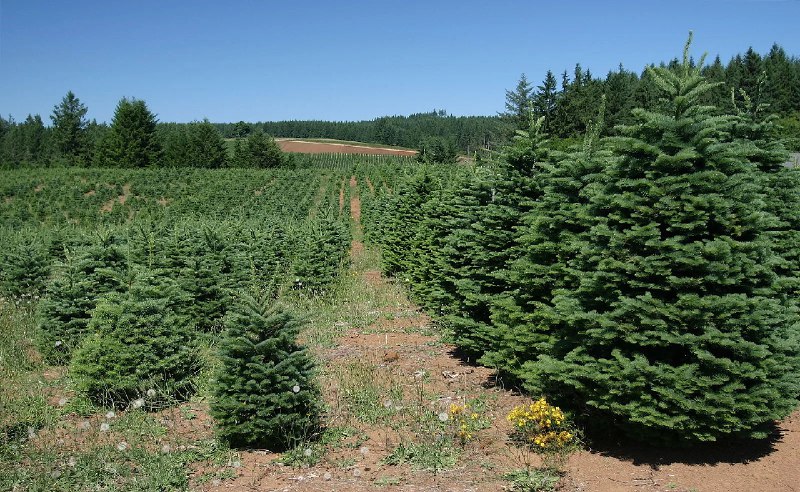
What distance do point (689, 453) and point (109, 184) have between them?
170 feet

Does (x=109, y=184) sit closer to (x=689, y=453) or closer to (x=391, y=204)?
(x=391, y=204)

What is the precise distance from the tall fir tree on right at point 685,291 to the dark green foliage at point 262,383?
2.83 m

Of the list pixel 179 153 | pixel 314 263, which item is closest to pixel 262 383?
pixel 314 263

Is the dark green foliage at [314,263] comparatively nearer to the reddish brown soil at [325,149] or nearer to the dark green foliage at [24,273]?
the dark green foliage at [24,273]

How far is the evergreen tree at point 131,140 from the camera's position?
64.1 m

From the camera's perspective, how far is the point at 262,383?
5.75 meters

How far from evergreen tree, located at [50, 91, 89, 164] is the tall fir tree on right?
7987cm

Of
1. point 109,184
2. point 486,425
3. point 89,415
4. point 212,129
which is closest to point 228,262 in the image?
point 89,415

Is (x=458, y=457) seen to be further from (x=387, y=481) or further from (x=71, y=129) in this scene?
(x=71, y=129)

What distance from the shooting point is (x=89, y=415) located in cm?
729

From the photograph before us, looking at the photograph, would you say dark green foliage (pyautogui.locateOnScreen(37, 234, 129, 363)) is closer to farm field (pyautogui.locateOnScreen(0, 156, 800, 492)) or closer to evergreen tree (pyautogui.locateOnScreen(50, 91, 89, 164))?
farm field (pyautogui.locateOnScreen(0, 156, 800, 492))

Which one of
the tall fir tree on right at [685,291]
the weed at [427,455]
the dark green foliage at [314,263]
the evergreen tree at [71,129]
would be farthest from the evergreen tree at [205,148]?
the tall fir tree on right at [685,291]

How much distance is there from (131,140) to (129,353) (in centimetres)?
6485

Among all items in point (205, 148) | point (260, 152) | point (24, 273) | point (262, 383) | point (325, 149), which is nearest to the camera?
point (262, 383)
